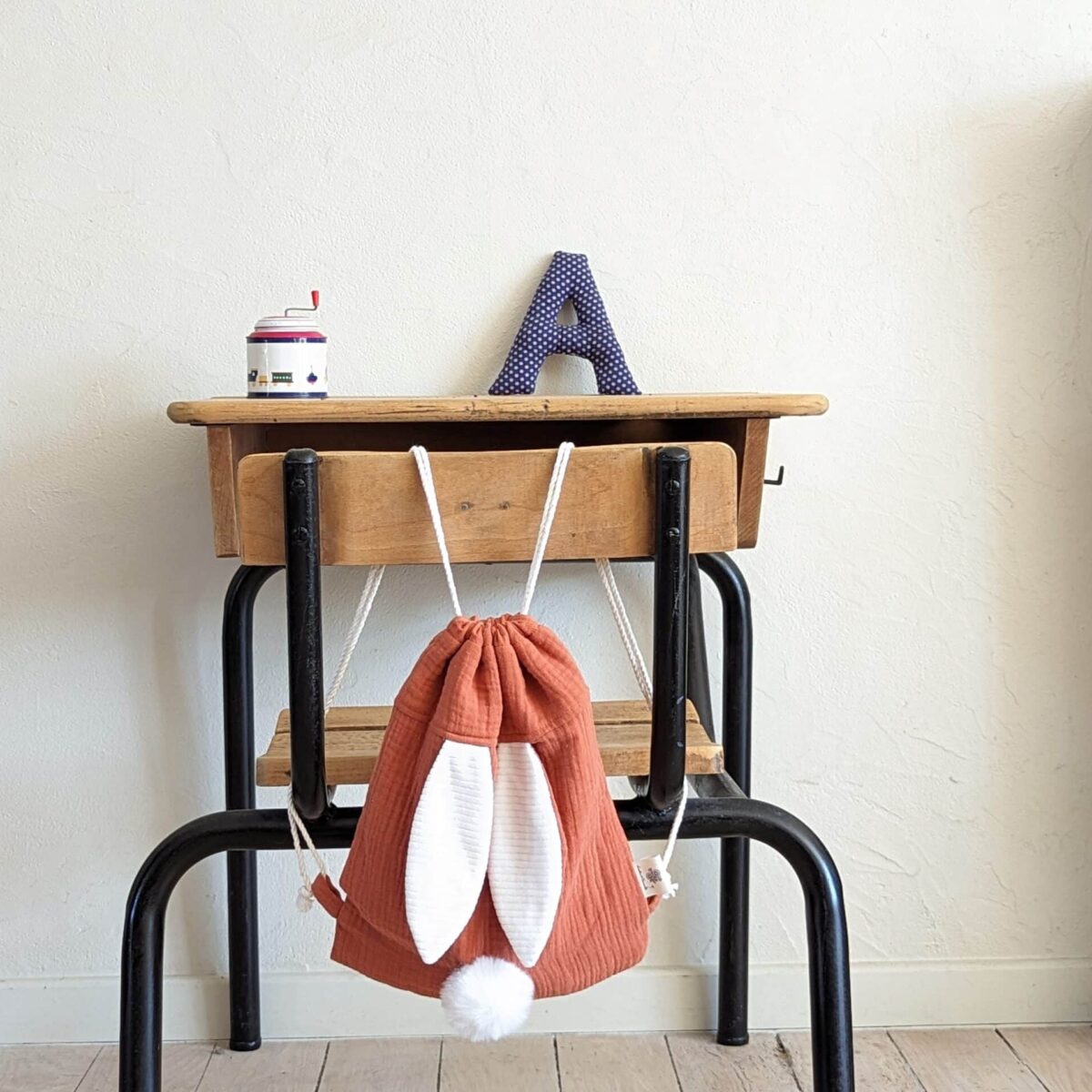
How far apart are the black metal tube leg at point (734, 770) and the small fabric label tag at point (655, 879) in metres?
0.36

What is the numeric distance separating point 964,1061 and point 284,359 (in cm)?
103

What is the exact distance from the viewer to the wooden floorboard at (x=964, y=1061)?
136cm

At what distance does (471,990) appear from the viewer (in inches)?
35.0

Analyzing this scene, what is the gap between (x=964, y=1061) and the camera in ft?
Answer: 4.63

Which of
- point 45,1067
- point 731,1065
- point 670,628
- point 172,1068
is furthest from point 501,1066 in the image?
point 670,628

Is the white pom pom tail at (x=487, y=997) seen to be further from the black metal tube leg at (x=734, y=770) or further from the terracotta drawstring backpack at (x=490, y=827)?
the black metal tube leg at (x=734, y=770)

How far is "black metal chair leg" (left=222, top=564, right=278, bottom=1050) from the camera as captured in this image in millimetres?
1299

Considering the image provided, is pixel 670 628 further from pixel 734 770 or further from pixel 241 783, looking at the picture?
pixel 241 783

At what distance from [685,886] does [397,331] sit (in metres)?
0.69

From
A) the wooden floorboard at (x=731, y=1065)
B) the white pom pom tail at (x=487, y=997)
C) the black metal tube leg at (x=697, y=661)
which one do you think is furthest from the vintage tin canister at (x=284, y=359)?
the wooden floorboard at (x=731, y=1065)

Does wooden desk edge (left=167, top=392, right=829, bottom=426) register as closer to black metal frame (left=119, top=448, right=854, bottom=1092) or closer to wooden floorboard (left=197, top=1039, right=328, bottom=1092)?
black metal frame (left=119, top=448, right=854, bottom=1092)

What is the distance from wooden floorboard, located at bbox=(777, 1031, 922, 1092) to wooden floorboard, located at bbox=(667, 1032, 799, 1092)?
0.01 m

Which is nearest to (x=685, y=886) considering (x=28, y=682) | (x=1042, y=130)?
(x=28, y=682)

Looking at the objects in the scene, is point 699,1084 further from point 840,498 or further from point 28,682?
point 28,682
